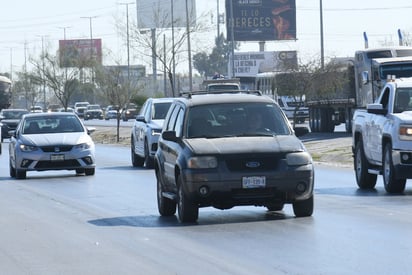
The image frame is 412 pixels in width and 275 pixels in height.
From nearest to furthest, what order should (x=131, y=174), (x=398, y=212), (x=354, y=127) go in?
(x=398, y=212), (x=354, y=127), (x=131, y=174)

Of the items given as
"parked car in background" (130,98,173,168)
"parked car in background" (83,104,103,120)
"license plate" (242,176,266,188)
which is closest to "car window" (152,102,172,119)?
"parked car in background" (130,98,173,168)

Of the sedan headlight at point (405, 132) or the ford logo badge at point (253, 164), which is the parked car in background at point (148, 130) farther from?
the ford logo badge at point (253, 164)

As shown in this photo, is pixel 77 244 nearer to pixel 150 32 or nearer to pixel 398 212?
pixel 398 212

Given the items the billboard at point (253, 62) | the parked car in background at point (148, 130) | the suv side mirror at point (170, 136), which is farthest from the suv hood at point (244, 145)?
the billboard at point (253, 62)

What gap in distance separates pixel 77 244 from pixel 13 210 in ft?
18.3

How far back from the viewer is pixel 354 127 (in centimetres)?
2309

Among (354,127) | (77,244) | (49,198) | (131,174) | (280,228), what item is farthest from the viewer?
(131,174)

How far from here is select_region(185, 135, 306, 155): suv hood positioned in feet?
51.0

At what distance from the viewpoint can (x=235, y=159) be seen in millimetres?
15508

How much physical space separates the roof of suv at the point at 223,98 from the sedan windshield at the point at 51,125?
12.1 meters

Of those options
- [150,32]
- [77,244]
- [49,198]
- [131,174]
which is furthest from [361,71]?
[150,32]

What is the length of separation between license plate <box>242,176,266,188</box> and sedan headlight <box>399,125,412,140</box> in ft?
16.5

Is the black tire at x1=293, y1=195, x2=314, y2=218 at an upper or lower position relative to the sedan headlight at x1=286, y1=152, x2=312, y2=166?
lower

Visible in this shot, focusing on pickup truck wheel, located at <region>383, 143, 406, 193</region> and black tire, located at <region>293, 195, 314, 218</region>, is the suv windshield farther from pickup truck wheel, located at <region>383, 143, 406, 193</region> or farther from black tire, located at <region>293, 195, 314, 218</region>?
pickup truck wheel, located at <region>383, 143, 406, 193</region>
